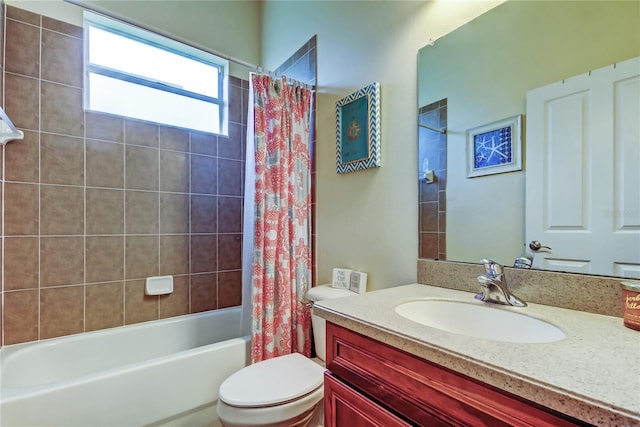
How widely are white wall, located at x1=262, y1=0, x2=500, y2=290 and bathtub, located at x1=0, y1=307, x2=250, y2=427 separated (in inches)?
33.1

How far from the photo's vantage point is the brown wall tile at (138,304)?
1950mm

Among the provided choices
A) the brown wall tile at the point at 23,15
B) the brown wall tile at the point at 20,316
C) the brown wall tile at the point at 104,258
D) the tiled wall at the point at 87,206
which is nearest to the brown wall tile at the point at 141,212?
the tiled wall at the point at 87,206

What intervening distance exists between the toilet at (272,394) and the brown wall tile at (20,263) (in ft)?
4.60

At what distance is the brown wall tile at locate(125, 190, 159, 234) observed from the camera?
6.43ft

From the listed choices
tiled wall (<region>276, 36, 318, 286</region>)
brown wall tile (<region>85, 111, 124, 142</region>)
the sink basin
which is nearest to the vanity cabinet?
the sink basin

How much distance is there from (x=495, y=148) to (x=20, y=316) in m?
2.58

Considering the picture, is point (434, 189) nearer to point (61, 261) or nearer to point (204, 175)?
point (204, 175)

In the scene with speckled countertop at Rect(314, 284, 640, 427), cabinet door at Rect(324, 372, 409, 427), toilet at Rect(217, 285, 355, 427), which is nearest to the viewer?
speckled countertop at Rect(314, 284, 640, 427)

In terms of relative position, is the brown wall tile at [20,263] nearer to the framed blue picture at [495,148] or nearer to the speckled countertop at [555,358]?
the speckled countertop at [555,358]

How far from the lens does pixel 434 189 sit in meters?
1.27

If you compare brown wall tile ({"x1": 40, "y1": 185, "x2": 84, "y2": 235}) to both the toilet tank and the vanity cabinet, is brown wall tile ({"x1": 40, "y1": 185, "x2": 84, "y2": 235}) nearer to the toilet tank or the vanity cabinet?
the toilet tank

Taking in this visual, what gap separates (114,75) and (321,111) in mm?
1454

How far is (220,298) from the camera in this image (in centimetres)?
230

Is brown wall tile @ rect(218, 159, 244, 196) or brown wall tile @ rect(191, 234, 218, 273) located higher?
brown wall tile @ rect(218, 159, 244, 196)
